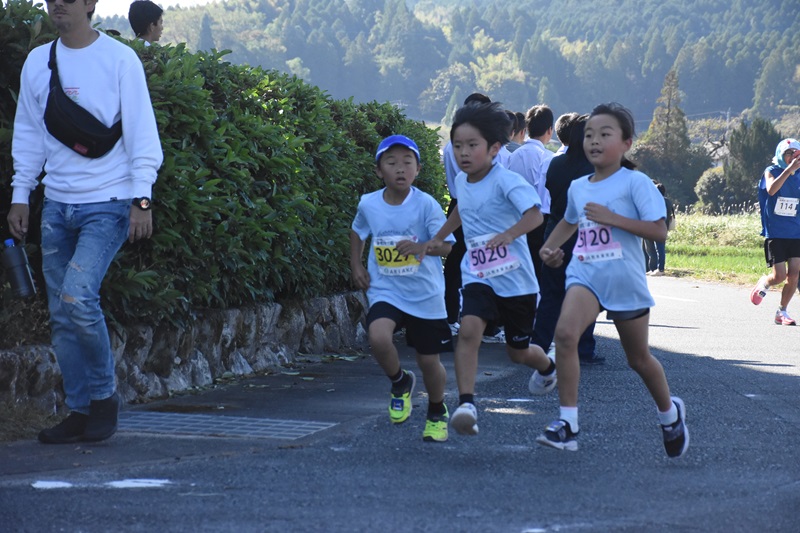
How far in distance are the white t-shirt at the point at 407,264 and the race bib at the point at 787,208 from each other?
7.73m

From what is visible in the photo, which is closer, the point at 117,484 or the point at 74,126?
the point at 117,484

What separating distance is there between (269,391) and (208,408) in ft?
2.66

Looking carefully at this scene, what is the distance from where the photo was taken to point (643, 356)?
18.6ft

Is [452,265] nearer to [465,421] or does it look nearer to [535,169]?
[535,169]

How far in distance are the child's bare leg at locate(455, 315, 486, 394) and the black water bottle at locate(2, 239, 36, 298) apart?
2006 mm

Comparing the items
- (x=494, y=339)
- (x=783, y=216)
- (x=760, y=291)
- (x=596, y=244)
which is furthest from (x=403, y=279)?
(x=760, y=291)

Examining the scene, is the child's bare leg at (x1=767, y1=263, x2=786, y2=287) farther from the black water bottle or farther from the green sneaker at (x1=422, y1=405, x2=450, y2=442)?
the black water bottle

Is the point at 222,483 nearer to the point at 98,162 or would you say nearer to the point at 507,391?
the point at 98,162

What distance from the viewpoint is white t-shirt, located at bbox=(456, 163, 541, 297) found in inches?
240

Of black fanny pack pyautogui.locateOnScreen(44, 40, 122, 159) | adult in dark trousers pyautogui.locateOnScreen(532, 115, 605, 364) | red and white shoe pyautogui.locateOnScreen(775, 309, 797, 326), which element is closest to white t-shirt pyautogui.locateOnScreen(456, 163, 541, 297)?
black fanny pack pyautogui.locateOnScreen(44, 40, 122, 159)

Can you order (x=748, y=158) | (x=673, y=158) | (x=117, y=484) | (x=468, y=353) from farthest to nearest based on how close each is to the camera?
(x=673, y=158), (x=748, y=158), (x=468, y=353), (x=117, y=484)

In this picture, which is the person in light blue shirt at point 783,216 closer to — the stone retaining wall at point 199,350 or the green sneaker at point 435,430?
the stone retaining wall at point 199,350

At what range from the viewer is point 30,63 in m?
5.73

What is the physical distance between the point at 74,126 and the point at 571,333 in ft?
8.02
